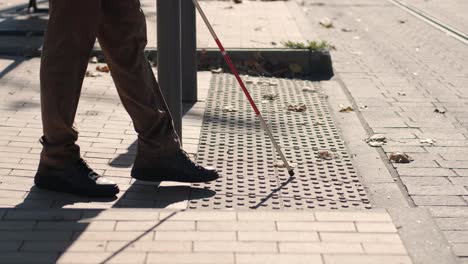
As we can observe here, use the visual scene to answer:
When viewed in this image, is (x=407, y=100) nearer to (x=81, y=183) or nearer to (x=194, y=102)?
(x=194, y=102)

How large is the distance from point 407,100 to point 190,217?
11.6ft

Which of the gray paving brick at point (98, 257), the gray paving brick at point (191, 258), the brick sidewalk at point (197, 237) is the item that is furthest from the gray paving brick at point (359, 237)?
the gray paving brick at point (98, 257)

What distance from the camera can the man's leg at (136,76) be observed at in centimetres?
477

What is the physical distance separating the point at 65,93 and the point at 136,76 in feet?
1.20

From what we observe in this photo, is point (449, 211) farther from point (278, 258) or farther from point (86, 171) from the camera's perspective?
point (86, 171)

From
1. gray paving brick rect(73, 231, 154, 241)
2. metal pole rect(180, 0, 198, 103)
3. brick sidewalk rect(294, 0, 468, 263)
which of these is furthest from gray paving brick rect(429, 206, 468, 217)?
metal pole rect(180, 0, 198, 103)

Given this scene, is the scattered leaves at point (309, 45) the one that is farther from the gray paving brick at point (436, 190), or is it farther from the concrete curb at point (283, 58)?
the gray paving brick at point (436, 190)

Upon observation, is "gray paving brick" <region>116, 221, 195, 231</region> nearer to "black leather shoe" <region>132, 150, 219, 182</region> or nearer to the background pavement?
the background pavement

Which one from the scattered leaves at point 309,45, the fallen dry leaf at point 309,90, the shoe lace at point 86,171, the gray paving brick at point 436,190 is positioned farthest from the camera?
the scattered leaves at point 309,45

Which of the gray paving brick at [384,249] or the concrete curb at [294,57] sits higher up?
the gray paving brick at [384,249]

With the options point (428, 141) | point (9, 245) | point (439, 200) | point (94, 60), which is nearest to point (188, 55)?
point (94, 60)

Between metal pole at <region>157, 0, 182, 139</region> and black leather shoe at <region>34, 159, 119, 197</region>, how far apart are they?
2.93 feet

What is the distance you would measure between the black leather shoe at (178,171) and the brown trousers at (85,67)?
41 millimetres

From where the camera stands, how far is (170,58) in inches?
223
